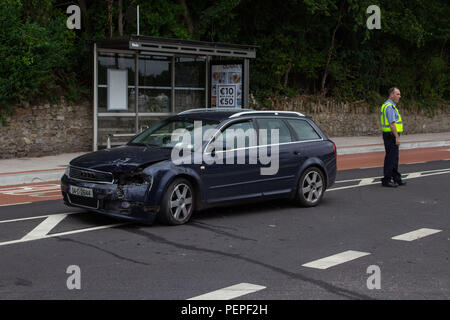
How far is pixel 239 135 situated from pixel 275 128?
86 cm

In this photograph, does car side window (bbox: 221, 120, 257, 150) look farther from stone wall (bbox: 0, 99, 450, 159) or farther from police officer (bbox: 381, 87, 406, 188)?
stone wall (bbox: 0, 99, 450, 159)

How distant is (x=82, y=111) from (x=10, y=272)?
42.6 feet

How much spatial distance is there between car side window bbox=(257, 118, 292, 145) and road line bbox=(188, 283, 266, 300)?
163 inches

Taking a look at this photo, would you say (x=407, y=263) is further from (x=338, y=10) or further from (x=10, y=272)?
(x=338, y=10)

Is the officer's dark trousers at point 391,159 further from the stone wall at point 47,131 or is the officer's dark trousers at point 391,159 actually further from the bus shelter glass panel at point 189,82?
the stone wall at point 47,131

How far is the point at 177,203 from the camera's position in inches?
335

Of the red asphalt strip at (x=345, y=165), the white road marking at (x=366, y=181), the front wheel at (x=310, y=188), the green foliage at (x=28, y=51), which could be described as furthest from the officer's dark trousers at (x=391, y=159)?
the green foliage at (x=28, y=51)

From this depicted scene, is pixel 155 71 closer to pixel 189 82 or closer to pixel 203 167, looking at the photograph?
pixel 189 82

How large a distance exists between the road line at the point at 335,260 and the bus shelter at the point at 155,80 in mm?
11126

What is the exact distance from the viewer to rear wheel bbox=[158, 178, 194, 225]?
8.34 m

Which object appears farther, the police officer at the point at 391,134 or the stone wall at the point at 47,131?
the stone wall at the point at 47,131

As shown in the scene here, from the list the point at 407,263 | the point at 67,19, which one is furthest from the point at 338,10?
the point at 407,263

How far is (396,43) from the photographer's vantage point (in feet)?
101

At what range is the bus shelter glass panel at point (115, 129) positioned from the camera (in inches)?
728
